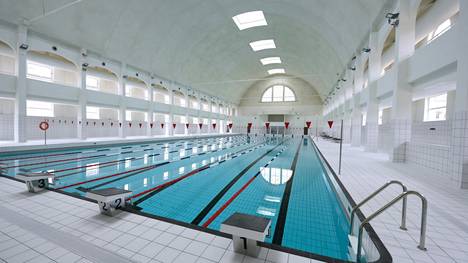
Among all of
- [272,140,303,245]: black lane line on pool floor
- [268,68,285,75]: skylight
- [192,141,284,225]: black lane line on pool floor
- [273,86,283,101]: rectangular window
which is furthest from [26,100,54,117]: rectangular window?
[273,86,283,101]: rectangular window

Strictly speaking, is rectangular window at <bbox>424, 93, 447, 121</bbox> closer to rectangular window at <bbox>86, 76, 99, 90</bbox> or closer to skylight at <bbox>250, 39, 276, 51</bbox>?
skylight at <bbox>250, 39, 276, 51</bbox>

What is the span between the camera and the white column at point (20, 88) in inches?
342

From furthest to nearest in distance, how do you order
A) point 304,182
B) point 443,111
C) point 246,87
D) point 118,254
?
point 246,87 → point 443,111 → point 304,182 → point 118,254

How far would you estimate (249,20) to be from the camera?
15352 millimetres

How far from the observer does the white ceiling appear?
915 centimetres

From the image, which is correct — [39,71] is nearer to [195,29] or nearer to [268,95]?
[195,29]

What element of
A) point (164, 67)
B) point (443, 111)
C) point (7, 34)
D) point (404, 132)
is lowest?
point (404, 132)

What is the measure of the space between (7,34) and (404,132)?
53.8ft

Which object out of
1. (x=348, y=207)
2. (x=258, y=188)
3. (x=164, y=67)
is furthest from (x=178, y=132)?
(x=348, y=207)

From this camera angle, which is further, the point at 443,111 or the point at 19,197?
the point at 443,111

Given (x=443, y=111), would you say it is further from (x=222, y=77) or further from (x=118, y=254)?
(x=222, y=77)

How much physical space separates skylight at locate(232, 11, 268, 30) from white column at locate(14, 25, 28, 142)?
1201 cm

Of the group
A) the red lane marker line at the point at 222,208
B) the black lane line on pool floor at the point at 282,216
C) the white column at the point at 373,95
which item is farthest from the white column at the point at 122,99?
the white column at the point at 373,95

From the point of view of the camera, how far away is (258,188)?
15.0 feet
